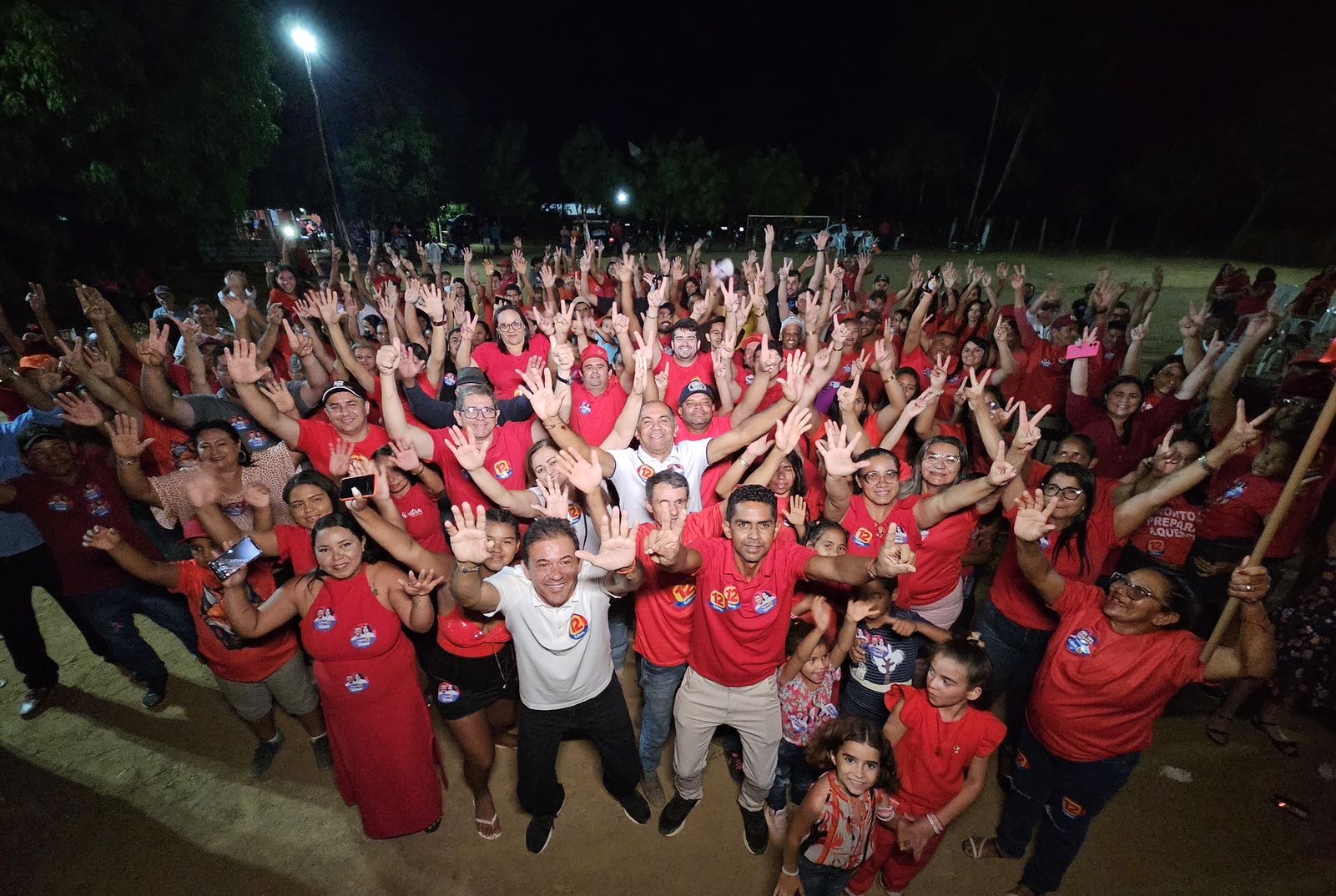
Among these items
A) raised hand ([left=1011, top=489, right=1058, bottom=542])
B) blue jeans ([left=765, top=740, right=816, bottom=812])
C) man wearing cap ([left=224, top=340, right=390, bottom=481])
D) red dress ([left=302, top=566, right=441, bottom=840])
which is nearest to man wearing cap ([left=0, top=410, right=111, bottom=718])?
man wearing cap ([left=224, top=340, right=390, bottom=481])

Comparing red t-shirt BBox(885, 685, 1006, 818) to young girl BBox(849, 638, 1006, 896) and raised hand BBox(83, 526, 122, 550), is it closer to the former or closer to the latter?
young girl BBox(849, 638, 1006, 896)

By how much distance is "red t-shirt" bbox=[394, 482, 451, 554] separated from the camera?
3.96 m

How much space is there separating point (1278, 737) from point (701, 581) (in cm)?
416

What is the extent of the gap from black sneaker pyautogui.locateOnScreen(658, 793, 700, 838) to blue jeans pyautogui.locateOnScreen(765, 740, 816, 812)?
493 millimetres

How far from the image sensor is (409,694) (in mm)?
3219

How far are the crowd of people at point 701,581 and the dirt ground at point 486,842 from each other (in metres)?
0.15

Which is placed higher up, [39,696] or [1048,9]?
[1048,9]

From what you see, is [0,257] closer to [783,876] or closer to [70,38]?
[70,38]

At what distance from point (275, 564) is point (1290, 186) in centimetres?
4119

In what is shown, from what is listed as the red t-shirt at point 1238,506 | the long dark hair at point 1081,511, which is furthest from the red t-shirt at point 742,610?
the red t-shirt at point 1238,506

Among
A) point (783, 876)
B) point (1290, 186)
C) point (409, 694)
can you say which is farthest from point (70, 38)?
point (1290, 186)

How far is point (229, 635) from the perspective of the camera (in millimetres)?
3381

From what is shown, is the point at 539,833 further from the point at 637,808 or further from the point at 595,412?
the point at 595,412

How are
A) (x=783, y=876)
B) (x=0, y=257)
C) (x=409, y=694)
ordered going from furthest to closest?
(x=0, y=257)
(x=409, y=694)
(x=783, y=876)
